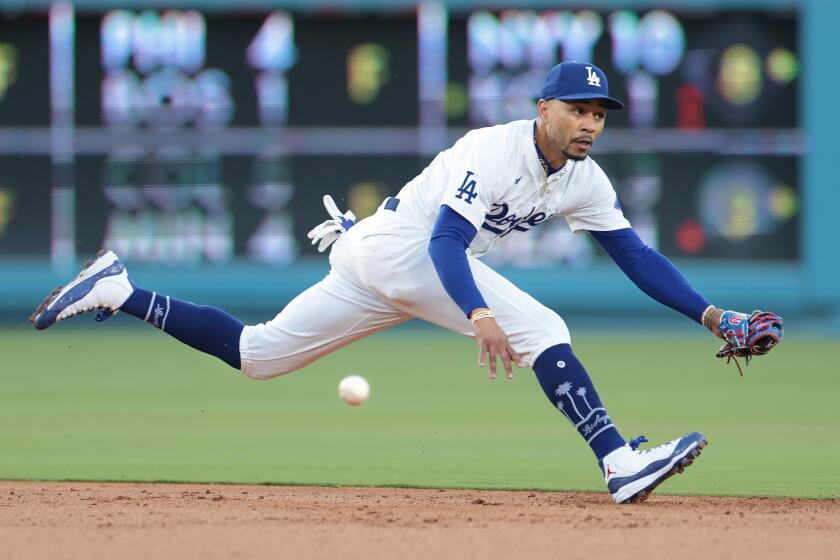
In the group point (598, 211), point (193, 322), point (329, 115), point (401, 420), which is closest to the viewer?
point (598, 211)

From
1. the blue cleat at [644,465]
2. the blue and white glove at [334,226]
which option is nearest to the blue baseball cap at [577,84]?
the blue and white glove at [334,226]

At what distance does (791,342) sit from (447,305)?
29.8 ft

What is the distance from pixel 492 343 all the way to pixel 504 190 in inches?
24.4

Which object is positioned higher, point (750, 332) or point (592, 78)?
point (592, 78)

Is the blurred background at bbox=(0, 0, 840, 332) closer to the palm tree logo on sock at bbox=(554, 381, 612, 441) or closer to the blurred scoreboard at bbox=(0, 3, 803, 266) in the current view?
the blurred scoreboard at bbox=(0, 3, 803, 266)

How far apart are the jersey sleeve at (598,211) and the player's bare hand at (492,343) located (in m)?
0.85

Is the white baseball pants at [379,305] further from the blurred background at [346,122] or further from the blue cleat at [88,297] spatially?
the blurred background at [346,122]

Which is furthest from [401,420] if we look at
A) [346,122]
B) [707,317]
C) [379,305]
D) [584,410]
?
[346,122]

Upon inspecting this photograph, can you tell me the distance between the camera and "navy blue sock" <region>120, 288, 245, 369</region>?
555cm

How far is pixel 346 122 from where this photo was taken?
13383 millimetres

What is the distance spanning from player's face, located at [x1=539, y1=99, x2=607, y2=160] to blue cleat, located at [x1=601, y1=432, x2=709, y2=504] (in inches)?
40.0

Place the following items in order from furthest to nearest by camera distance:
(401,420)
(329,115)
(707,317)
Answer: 1. (329,115)
2. (401,420)
3. (707,317)

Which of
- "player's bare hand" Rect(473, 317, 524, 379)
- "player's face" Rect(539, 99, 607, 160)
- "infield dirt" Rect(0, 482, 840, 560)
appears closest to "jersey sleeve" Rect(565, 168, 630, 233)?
"player's face" Rect(539, 99, 607, 160)

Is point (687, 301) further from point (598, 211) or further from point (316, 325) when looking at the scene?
point (316, 325)
